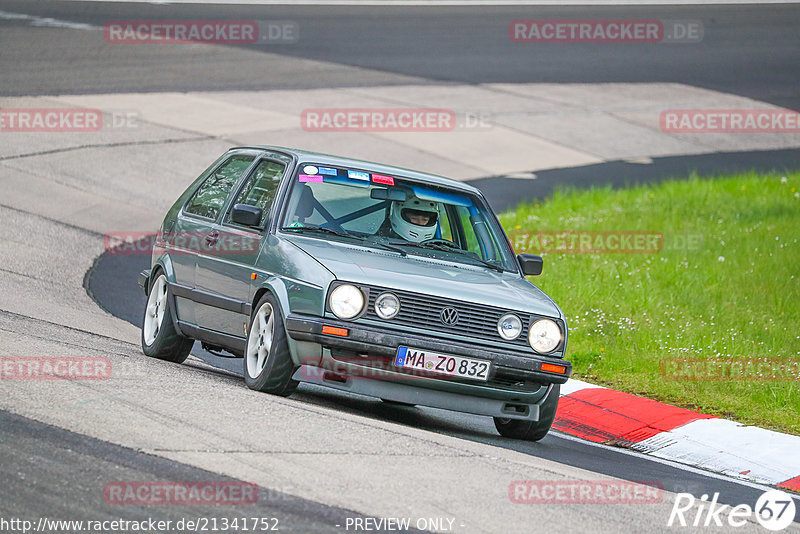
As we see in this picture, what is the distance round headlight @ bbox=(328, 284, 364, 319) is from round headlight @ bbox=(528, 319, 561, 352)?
1107 mm

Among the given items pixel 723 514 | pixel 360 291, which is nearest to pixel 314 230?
pixel 360 291

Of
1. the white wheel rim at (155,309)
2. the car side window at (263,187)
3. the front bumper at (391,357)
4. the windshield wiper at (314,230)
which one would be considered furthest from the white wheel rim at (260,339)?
the white wheel rim at (155,309)

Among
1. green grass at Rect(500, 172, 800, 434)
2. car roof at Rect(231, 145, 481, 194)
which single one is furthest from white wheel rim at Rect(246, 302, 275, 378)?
green grass at Rect(500, 172, 800, 434)

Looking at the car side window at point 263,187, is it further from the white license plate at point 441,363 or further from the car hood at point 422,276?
the white license plate at point 441,363

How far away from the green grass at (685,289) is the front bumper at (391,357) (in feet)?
9.16

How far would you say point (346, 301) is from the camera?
7.61 meters

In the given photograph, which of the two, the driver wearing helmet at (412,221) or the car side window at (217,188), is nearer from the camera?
the driver wearing helmet at (412,221)

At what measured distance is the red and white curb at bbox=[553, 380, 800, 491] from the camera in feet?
28.0

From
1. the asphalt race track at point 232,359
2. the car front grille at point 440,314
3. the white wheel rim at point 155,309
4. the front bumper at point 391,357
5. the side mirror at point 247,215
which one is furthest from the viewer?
the white wheel rim at point 155,309

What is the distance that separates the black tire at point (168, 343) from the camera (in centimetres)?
938

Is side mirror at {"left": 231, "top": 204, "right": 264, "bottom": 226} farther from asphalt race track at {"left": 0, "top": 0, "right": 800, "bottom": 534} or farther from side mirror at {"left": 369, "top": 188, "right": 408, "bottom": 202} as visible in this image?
asphalt race track at {"left": 0, "top": 0, "right": 800, "bottom": 534}

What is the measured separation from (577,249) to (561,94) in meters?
11.5

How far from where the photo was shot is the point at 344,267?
7750 millimetres

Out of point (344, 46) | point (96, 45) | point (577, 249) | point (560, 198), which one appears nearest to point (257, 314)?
point (577, 249)
